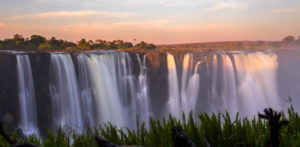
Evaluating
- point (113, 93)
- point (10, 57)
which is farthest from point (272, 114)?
point (113, 93)

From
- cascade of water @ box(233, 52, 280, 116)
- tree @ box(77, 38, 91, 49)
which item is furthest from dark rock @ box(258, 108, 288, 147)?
cascade of water @ box(233, 52, 280, 116)

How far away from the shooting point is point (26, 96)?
21.4m

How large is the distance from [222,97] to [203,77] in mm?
3719

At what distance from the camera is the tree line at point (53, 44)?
30.3m

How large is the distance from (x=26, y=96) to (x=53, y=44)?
14.2m

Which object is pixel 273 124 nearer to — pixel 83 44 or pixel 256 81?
pixel 83 44

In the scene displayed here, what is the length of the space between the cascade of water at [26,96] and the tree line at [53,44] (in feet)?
30.9

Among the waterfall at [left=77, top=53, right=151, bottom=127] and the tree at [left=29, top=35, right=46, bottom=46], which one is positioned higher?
the tree at [left=29, top=35, right=46, bottom=46]

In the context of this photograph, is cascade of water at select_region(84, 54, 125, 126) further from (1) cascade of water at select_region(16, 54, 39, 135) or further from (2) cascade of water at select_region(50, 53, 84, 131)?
(1) cascade of water at select_region(16, 54, 39, 135)

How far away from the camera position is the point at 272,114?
97cm

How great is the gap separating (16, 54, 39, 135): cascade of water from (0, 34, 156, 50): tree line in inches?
371

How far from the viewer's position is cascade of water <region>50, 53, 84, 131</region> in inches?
901

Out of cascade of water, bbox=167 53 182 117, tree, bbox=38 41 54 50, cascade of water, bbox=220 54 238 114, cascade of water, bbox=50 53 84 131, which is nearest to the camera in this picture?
cascade of water, bbox=50 53 84 131

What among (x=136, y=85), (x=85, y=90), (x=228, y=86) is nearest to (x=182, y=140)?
(x=85, y=90)
